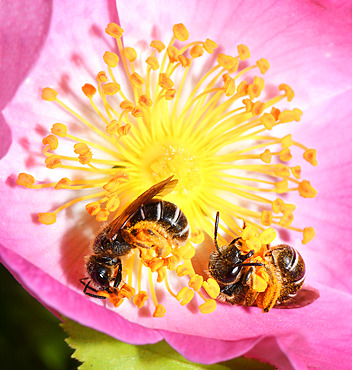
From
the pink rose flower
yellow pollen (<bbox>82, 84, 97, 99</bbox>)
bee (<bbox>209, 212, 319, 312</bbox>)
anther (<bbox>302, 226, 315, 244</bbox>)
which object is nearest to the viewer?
the pink rose flower

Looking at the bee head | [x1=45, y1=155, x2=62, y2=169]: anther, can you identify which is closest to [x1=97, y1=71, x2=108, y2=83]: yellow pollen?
[x1=45, y1=155, x2=62, y2=169]: anther

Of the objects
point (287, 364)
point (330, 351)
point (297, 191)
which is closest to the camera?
point (287, 364)

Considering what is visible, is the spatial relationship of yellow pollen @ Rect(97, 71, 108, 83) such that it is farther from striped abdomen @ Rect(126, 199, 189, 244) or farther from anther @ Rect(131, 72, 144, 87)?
striped abdomen @ Rect(126, 199, 189, 244)

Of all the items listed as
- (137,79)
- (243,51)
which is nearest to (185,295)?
(137,79)

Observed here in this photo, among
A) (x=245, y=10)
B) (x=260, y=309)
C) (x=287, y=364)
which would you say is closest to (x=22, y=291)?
(x=260, y=309)

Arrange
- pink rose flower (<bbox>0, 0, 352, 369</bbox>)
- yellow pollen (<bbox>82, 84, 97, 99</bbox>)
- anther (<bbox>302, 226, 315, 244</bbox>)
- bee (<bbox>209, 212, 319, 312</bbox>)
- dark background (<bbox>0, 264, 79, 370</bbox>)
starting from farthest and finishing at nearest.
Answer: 1. dark background (<bbox>0, 264, 79, 370</bbox>)
2. anther (<bbox>302, 226, 315, 244</bbox>)
3. yellow pollen (<bbox>82, 84, 97, 99</bbox>)
4. bee (<bbox>209, 212, 319, 312</bbox>)
5. pink rose flower (<bbox>0, 0, 352, 369</bbox>)

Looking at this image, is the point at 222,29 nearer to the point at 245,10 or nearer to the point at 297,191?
the point at 245,10
